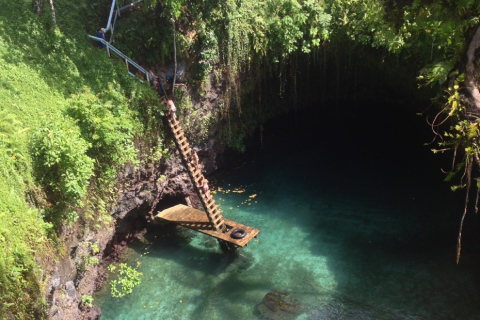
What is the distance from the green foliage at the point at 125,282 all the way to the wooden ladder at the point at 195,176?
2.79 metres

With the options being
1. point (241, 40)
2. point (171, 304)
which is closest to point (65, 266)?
point (171, 304)

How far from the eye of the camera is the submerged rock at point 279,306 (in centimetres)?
1080

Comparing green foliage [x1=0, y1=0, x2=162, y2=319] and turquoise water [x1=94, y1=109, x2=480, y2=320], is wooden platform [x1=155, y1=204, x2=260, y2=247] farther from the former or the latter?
green foliage [x1=0, y1=0, x2=162, y2=319]

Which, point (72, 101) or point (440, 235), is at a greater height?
point (72, 101)

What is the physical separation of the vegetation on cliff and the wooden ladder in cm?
66

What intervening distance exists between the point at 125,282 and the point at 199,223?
293 cm

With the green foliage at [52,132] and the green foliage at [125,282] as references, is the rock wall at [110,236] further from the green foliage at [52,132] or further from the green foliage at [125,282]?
the green foliage at [125,282]

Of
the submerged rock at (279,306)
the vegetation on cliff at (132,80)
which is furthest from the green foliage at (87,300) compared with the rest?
the submerged rock at (279,306)

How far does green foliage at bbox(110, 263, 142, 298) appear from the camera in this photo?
38.7ft

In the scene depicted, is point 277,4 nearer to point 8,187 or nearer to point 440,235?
point 440,235

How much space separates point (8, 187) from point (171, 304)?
5.33m

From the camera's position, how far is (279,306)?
1107 centimetres

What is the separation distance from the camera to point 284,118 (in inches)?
787

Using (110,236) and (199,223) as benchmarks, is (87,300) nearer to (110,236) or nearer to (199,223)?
(110,236)
